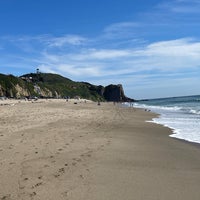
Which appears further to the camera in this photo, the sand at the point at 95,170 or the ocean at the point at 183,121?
the ocean at the point at 183,121

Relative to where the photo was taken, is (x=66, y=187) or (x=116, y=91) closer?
(x=66, y=187)

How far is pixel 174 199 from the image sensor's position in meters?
6.28

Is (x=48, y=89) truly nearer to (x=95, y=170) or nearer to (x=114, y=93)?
(x=114, y=93)

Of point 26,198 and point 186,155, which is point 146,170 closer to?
point 186,155

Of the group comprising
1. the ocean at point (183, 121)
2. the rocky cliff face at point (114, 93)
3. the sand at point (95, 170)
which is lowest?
the sand at point (95, 170)

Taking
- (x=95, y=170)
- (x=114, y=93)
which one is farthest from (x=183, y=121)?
(x=114, y=93)

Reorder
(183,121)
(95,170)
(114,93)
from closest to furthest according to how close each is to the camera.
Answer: (95,170) → (183,121) → (114,93)

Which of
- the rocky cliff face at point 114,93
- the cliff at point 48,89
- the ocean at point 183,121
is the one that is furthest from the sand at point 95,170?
the rocky cliff face at point 114,93

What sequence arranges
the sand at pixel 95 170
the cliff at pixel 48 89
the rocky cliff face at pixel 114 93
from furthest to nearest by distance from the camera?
the rocky cliff face at pixel 114 93, the cliff at pixel 48 89, the sand at pixel 95 170

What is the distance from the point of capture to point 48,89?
5536 inches

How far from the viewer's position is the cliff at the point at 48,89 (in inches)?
4262

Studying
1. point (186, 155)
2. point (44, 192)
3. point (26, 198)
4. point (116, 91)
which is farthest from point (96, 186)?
point (116, 91)

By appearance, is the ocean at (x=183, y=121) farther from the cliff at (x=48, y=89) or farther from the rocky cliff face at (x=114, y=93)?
the rocky cliff face at (x=114, y=93)

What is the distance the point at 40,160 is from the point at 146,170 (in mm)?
3031
